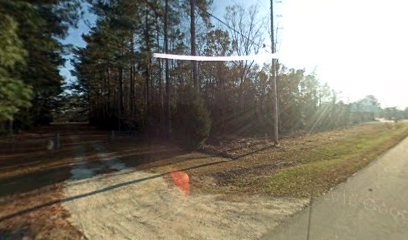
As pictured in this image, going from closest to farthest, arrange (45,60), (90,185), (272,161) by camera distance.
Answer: (45,60) → (90,185) → (272,161)

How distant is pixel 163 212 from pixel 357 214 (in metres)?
3.59

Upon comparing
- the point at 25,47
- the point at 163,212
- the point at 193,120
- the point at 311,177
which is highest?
the point at 25,47

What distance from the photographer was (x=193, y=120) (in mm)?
20094

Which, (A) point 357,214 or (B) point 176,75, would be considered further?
(B) point 176,75

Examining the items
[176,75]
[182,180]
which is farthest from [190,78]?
[182,180]

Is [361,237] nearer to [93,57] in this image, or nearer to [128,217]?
[128,217]

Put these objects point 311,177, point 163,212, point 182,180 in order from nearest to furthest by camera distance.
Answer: point 163,212
point 311,177
point 182,180

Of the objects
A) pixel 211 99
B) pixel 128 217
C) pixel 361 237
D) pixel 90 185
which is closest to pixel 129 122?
pixel 211 99

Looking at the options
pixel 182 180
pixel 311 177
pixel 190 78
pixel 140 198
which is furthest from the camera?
pixel 190 78

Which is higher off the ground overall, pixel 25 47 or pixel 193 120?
pixel 25 47

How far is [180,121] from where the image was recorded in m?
21.6

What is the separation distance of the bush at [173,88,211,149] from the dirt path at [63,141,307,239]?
28.8ft

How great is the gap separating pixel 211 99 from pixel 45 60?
22948 millimetres

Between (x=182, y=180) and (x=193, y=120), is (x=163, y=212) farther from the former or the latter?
(x=193, y=120)
